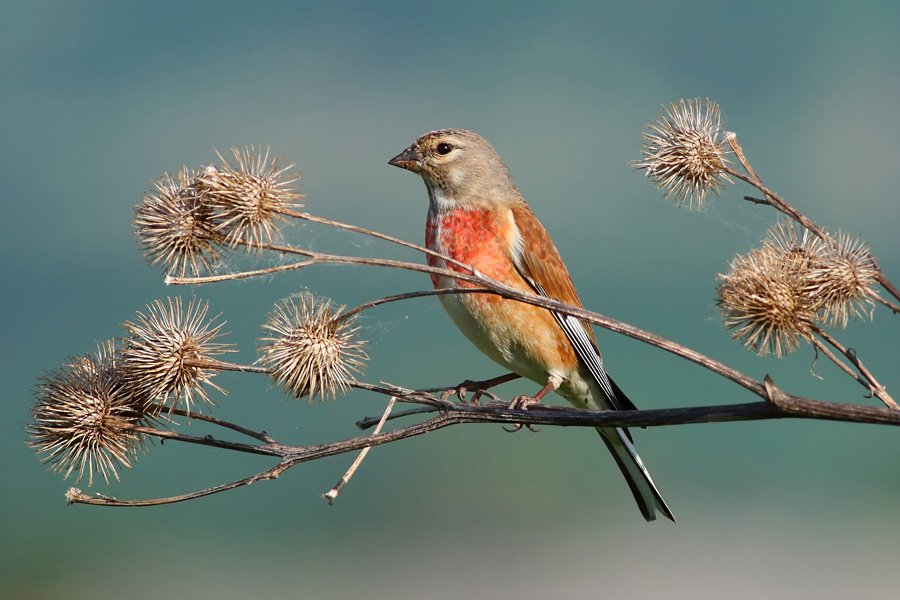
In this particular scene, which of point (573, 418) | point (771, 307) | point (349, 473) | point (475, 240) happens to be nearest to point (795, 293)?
point (771, 307)

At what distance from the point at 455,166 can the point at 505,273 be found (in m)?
0.41

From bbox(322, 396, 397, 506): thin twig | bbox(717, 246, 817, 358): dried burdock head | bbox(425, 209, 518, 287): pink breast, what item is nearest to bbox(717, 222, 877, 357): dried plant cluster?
bbox(717, 246, 817, 358): dried burdock head

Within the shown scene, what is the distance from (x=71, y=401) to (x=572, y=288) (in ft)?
5.69

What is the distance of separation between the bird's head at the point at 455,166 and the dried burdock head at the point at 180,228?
110 centimetres

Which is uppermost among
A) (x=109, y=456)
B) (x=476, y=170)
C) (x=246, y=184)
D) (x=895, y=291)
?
(x=476, y=170)

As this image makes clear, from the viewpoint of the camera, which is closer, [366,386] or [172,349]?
[366,386]

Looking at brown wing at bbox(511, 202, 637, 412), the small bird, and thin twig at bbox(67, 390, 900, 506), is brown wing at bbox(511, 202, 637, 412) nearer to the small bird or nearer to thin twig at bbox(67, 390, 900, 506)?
the small bird

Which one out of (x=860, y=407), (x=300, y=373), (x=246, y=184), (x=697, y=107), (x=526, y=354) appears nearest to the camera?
(x=860, y=407)

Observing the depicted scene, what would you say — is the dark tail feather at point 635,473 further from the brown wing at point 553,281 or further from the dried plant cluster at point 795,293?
the dried plant cluster at point 795,293

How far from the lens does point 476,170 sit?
105 inches

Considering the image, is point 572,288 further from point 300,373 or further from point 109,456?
point 109,456

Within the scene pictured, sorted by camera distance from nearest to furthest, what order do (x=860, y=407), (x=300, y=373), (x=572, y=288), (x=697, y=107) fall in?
(x=860, y=407) → (x=300, y=373) → (x=697, y=107) → (x=572, y=288)

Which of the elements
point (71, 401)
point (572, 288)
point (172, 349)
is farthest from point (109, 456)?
point (572, 288)

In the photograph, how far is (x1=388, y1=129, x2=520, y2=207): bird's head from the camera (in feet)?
8.49
